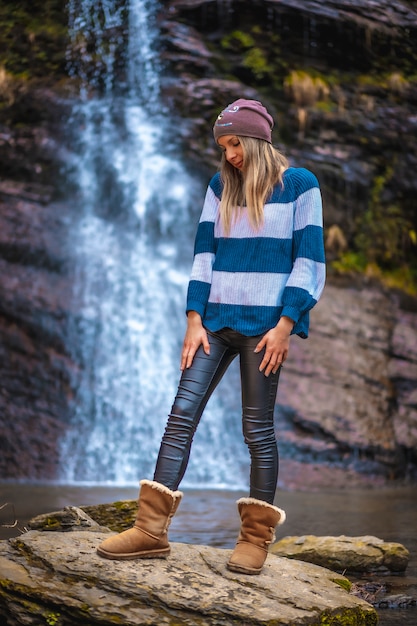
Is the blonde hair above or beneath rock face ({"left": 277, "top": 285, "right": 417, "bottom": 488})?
above

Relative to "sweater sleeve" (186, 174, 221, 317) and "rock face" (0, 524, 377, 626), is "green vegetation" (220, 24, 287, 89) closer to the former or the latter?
"sweater sleeve" (186, 174, 221, 317)

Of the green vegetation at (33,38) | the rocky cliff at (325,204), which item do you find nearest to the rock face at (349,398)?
the rocky cliff at (325,204)

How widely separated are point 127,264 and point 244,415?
381 inches

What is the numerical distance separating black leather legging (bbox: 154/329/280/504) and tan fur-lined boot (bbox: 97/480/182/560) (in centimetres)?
7

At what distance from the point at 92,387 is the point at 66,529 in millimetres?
7351

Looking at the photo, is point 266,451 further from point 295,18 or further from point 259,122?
point 295,18

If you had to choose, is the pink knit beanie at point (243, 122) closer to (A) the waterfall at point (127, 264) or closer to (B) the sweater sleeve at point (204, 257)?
(B) the sweater sleeve at point (204, 257)

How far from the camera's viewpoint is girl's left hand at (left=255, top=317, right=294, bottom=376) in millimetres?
3248

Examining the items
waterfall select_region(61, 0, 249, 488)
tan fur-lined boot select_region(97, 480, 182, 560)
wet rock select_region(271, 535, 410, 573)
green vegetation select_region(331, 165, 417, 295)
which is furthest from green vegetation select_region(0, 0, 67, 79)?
tan fur-lined boot select_region(97, 480, 182, 560)

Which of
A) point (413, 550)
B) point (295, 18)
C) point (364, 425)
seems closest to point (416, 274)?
point (364, 425)

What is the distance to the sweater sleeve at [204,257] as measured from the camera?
11.4ft

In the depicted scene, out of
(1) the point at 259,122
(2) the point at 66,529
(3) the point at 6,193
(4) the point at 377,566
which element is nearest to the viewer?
(1) the point at 259,122

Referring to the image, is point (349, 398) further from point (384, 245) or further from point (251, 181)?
point (251, 181)

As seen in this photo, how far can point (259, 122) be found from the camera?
11.4ft
